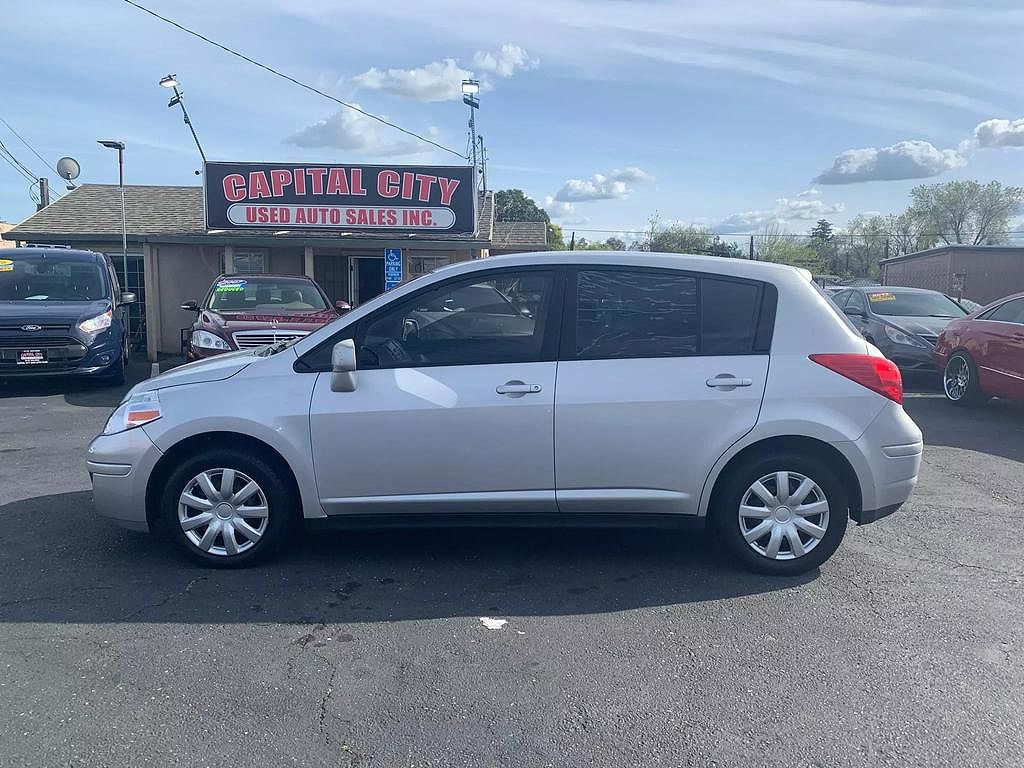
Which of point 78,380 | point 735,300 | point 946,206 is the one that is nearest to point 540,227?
point 78,380

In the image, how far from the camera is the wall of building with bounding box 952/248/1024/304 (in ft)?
73.3

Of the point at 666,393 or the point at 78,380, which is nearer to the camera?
the point at 666,393

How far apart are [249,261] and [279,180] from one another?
6.63 feet

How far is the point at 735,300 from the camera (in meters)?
4.61

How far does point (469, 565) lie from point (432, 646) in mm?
1006

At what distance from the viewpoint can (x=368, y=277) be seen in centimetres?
1834

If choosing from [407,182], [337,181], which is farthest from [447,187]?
[337,181]

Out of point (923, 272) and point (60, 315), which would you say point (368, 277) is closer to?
point (60, 315)

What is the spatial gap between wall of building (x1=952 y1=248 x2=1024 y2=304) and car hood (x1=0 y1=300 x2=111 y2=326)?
2098cm

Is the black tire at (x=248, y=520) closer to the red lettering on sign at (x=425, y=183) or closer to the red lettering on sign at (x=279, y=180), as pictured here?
the red lettering on sign at (x=425, y=183)

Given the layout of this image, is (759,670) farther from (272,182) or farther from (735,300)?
(272,182)

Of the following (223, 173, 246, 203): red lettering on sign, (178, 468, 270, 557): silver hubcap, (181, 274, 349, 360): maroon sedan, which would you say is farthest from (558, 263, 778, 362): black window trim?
(223, 173, 246, 203): red lettering on sign

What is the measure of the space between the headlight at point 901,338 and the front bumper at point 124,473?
413 inches

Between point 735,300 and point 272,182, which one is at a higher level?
point 272,182
